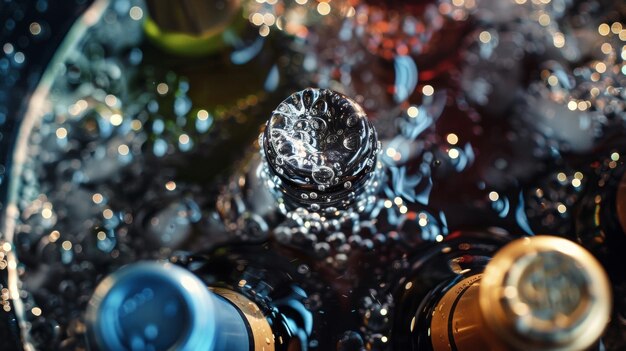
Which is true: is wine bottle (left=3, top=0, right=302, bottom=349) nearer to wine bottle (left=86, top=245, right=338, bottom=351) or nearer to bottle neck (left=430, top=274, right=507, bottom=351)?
wine bottle (left=86, top=245, right=338, bottom=351)

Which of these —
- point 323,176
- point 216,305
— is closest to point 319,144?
point 323,176

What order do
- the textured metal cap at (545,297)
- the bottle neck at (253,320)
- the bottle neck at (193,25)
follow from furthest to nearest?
1. the bottle neck at (193,25)
2. the bottle neck at (253,320)
3. the textured metal cap at (545,297)

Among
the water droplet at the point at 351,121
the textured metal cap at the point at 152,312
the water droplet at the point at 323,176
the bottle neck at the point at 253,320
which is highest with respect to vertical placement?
the water droplet at the point at 351,121

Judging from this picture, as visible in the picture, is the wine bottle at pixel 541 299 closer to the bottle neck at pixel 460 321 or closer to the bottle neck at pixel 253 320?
the bottle neck at pixel 460 321

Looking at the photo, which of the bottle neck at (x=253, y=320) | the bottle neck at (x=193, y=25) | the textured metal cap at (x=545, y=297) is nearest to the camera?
the textured metal cap at (x=545, y=297)

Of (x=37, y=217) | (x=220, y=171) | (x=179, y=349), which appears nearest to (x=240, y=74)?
(x=220, y=171)

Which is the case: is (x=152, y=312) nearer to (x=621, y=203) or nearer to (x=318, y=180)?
(x=318, y=180)

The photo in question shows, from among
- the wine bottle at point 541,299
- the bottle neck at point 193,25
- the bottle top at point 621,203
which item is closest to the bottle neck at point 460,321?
the wine bottle at point 541,299
